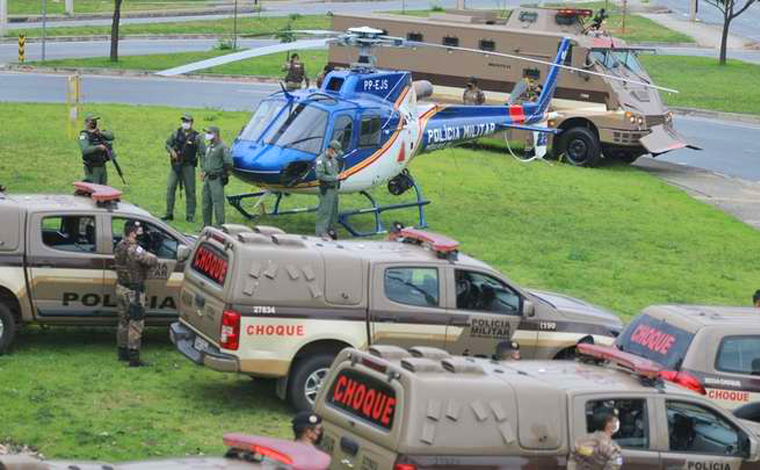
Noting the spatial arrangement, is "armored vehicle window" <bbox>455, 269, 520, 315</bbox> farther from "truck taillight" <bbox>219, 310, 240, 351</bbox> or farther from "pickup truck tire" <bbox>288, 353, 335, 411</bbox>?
"truck taillight" <bbox>219, 310, 240, 351</bbox>

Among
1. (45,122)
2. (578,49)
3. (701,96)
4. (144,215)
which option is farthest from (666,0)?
(144,215)

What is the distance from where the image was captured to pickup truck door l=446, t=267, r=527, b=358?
14.8 meters

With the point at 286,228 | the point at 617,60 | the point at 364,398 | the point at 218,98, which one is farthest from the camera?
the point at 218,98

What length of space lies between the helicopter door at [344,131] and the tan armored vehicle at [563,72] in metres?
10.8

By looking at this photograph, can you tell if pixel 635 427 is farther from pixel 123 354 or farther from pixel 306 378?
pixel 123 354

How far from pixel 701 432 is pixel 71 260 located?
23.5 feet

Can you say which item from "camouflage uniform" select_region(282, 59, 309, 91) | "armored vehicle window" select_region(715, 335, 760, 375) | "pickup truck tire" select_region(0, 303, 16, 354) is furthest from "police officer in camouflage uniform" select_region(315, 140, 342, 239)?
"camouflage uniform" select_region(282, 59, 309, 91)

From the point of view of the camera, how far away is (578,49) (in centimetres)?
3300

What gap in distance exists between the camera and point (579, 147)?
108 feet

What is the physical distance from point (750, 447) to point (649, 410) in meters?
0.88

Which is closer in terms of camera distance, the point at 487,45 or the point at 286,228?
the point at 286,228

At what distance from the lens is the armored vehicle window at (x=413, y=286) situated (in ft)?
47.6

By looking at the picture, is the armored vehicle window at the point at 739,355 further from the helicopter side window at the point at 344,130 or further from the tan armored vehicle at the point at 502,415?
the helicopter side window at the point at 344,130

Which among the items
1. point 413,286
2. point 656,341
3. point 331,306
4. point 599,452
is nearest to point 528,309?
point 413,286
